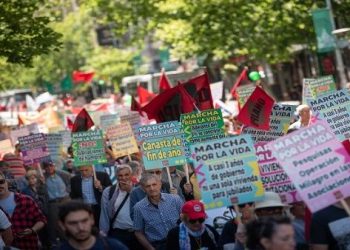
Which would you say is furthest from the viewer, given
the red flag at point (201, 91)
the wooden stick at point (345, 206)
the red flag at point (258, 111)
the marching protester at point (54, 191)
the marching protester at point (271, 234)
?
the red flag at point (201, 91)

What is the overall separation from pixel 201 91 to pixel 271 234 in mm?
9461

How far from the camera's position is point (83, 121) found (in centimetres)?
1852

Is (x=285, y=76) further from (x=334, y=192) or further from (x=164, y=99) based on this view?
(x=334, y=192)

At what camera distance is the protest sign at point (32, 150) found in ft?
57.4

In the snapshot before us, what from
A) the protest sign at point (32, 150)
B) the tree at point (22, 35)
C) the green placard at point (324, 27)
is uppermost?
the tree at point (22, 35)

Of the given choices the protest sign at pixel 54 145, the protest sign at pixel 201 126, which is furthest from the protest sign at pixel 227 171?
the protest sign at pixel 54 145

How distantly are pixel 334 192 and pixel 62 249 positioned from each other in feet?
6.71

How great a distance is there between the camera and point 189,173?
1307 cm

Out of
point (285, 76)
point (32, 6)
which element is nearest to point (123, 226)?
point (32, 6)

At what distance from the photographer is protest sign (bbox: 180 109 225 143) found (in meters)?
13.1

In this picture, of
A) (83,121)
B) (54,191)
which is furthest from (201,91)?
(83,121)

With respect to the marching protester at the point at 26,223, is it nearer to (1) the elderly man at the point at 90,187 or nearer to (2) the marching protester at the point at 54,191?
(1) the elderly man at the point at 90,187

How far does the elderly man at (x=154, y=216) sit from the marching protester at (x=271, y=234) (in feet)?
10.1

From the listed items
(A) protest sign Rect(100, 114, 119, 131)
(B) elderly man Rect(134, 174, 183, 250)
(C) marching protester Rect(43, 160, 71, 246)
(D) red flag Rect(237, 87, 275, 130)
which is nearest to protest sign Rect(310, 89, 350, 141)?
(D) red flag Rect(237, 87, 275, 130)
